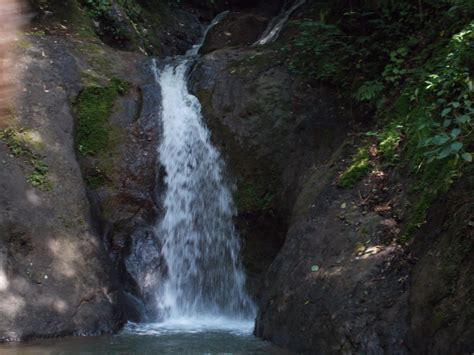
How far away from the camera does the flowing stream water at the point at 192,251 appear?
7066mm

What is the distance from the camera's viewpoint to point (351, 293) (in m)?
5.60

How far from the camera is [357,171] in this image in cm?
690

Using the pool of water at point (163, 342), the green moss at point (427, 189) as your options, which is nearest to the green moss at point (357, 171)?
the green moss at point (427, 189)

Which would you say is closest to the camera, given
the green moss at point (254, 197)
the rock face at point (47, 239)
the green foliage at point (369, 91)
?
the rock face at point (47, 239)

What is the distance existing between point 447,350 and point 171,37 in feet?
37.7

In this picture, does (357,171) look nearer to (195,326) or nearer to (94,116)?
(195,326)

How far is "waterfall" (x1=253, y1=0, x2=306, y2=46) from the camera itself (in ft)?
41.3

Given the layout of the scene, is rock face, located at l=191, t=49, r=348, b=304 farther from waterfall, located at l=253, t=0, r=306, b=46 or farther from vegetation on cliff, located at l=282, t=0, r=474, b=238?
waterfall, located at l=253, t=0, r=306, b=46

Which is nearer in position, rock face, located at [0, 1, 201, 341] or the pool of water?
the pool of water

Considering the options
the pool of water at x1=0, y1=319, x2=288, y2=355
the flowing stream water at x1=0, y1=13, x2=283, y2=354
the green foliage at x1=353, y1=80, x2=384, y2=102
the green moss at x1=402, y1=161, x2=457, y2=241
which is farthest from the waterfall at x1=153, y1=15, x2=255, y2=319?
the green moss at x1=402, y1=161, x2=457, y2=241

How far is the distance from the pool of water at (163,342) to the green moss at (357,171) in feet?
7.14

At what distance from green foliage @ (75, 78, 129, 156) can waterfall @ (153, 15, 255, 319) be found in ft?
3.10

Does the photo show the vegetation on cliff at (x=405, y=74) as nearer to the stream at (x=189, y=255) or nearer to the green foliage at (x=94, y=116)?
the stream at (x=189, y=255)

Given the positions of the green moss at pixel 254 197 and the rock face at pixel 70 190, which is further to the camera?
the green moss at pixel 254 197
